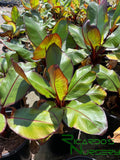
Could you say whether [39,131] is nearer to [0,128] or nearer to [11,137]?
[0,128]

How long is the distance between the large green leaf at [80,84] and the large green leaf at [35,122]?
0.12 m

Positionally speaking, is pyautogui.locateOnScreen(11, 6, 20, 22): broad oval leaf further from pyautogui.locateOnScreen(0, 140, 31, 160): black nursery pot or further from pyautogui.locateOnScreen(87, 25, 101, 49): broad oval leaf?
pyautogui.locateOnScreen(0, 140, 31, 160): black nursery pot

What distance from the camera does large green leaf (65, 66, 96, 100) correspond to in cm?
87

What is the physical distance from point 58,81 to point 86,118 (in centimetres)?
23

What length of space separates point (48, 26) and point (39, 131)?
1.02 metres

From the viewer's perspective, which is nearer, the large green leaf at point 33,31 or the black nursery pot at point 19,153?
the black nursery pot at point 19,153

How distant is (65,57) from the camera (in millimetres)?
911

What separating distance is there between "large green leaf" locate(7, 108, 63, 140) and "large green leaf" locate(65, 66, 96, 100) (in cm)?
12

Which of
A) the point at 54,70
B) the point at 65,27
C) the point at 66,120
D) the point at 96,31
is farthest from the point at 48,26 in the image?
the point at 66,120

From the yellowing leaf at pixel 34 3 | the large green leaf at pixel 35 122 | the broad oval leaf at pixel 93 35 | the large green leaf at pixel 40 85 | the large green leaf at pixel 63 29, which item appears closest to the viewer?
A: the large green leaf at pixel 35 122

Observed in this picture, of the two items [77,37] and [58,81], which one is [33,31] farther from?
[58,81]

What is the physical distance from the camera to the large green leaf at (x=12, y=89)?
2.77 ft

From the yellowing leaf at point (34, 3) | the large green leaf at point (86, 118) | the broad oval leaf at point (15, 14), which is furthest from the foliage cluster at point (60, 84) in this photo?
the broad oval leaf at point (15, 14)

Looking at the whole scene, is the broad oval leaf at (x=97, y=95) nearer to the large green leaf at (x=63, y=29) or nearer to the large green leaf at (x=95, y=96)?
the large green leaf at (x=95, y=96)
